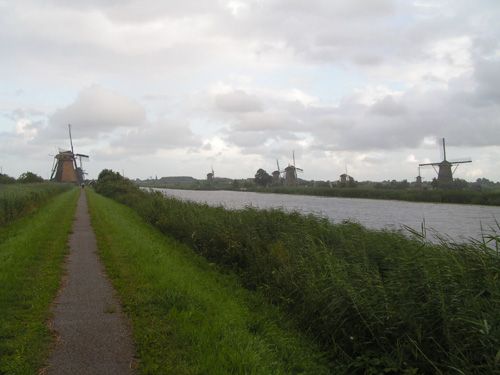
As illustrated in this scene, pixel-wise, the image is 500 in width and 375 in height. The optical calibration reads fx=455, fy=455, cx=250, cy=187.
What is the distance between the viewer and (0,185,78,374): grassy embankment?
17.6ft

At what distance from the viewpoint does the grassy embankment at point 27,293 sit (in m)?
5.38

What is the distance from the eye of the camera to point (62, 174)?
100 m

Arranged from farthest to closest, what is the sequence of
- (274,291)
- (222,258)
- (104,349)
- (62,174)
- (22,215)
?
(62,174)
(22,215)
(222,258)
(274,291)
(104,349)

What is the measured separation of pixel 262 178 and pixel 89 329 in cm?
12128

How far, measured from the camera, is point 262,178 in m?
127

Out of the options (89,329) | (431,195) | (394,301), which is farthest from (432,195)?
(89,329)

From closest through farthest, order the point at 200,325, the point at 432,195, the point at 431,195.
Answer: the point at 200,325
the point at 432,195
the point at 431,195

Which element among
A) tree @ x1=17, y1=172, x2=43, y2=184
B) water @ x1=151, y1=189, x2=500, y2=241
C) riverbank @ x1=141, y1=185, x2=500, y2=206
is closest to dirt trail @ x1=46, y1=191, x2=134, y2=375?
water @ x1=151, y1=189, x2=500, y2=241

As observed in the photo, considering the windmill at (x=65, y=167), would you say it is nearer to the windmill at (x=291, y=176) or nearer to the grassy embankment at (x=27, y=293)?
the windmill at (x=291, y=176)

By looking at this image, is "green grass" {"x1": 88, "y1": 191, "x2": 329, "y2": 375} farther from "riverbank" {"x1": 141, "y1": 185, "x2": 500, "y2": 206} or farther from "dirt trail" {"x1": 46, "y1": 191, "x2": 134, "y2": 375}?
"riverbank" {"x1": 141, "y1": 185, "x2": 500, "y2": 206}

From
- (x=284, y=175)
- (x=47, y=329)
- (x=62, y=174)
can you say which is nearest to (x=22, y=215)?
(x=47, y=329)

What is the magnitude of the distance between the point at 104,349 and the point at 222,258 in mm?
7952

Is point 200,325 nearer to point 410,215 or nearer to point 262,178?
point 410,215

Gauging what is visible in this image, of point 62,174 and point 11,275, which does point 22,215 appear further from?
point 62,174
